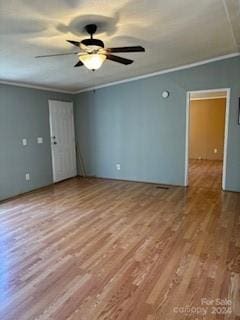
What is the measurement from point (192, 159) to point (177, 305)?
7215mm

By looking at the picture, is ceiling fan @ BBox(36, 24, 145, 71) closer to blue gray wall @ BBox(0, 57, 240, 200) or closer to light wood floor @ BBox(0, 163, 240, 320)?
light wood floor @ BBox(0, 163, 240, 320)

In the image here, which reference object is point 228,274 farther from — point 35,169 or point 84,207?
point 35,169

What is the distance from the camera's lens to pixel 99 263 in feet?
8.20

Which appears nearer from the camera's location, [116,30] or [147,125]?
[116,30]

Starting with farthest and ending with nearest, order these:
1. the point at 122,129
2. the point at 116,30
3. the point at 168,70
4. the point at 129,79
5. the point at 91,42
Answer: the point at 122,129 → the point at 129,79 → the point at 168,70 → the point at 116,30 → the point at 91,42

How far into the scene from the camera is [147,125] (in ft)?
18.3

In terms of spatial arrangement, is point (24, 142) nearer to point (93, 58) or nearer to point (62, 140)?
point (62, 140)

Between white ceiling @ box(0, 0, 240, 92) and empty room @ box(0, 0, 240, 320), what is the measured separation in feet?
0.07

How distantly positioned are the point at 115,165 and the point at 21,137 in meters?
2.29

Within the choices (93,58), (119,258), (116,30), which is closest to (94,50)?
(93,58)

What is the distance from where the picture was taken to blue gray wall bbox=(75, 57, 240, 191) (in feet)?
15.8

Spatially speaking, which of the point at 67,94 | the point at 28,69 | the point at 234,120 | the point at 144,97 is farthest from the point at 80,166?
the point at 234,120

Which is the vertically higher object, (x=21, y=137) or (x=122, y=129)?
(x=122, y=129)

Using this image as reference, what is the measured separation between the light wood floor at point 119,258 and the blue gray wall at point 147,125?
3.57 feet
